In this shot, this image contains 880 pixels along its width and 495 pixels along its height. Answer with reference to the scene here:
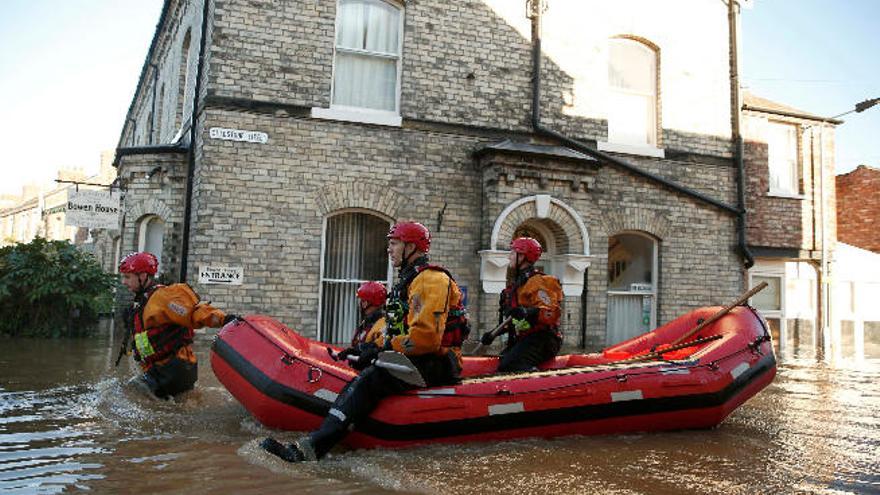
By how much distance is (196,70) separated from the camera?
1009 cm

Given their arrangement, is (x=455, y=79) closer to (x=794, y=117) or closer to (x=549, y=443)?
(x=549, y=443)

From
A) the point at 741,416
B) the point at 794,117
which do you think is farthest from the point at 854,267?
the point at 741,416

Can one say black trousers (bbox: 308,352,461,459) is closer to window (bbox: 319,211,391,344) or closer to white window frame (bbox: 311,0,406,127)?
window (bbox: 319,211,391,344)

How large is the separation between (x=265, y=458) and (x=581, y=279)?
280 inches

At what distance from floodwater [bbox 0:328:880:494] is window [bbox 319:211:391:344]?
12.0 feet

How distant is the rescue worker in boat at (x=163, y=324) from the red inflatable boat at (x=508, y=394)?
351 mm

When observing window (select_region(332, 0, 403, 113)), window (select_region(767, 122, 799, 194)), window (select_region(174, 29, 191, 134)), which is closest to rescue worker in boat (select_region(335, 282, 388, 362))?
Answer: window (select_region(332, 0, 403, 113))

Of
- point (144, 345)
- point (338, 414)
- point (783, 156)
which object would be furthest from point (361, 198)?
point (783, 156)

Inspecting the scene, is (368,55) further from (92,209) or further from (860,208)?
(860,208)

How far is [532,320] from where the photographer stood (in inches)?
242

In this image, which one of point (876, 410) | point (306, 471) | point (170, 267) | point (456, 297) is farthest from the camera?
point (170, 267)

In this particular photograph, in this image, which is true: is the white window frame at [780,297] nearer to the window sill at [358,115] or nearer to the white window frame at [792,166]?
the white window frame at [792,166]

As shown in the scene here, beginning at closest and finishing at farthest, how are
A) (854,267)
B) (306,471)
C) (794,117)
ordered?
(306,471) → (794,117) → (854,267)

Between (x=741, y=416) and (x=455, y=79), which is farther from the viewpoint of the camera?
(x=455, y=79)
